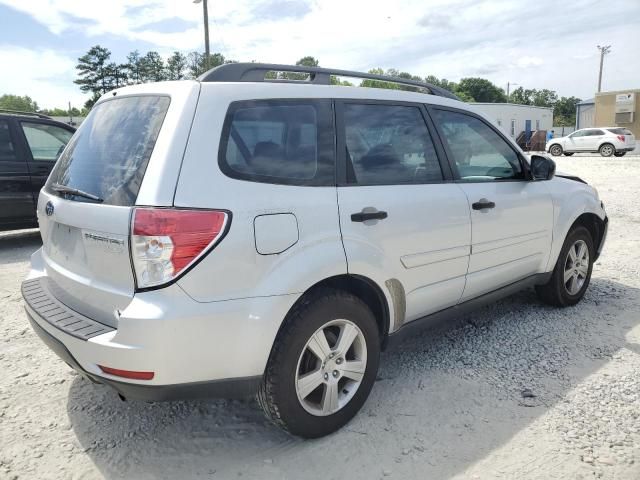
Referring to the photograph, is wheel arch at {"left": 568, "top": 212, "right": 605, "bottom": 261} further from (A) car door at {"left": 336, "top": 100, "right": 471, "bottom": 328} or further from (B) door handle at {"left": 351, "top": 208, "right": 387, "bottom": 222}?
(B) door handle at {"left": 351, "top": 208, "right": 387, "bottom": 222}

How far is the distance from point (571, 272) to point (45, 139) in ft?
22.9

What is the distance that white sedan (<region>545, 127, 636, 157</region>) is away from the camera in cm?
2667

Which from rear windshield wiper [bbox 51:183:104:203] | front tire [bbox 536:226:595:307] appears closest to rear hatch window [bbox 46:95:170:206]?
rear windshield wiper [bbox 51:183:104:203]

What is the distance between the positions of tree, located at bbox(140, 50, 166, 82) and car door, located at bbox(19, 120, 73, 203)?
77563mm

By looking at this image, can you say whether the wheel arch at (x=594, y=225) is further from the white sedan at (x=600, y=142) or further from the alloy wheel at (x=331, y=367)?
the white sedan at (x=600, y=142)

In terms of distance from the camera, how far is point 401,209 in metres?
2.93

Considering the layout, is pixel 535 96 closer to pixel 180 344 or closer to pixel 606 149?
pixel 606 149

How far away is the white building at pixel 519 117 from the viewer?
140 ft

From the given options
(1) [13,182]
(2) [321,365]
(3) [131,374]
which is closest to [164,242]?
(3) [131,374]

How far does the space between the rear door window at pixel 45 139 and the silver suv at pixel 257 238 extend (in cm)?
484

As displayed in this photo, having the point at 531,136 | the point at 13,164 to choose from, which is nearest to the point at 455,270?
the point at 13,164

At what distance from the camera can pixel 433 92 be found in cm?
368

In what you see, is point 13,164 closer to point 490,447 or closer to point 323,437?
point 323,437

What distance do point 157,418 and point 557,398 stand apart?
2319 mm
